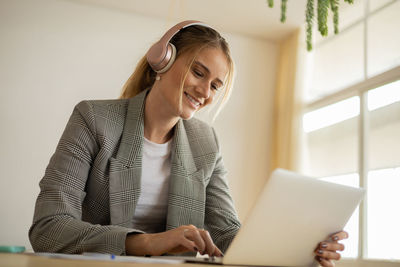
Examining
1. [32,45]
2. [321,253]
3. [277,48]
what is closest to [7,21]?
[32,45]

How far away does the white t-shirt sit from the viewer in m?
1.62

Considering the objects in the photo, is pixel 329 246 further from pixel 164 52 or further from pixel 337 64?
pixel 337 64

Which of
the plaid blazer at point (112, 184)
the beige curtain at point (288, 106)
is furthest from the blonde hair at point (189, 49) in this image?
the beige curtain at point (288, 106)

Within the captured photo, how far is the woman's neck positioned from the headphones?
0.34ft

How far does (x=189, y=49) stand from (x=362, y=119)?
9.00 ft

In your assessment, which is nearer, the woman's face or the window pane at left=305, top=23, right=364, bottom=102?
the woman's face

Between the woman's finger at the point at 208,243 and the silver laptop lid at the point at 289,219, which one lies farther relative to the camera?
the woman's finger at the point at 208,243

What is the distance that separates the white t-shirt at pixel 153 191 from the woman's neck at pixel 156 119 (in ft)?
0.14

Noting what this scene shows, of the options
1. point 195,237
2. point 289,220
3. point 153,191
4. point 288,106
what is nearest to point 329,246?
point 289,220

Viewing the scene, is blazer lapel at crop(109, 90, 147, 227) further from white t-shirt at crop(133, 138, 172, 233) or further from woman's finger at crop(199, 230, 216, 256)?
woman's finger at crop(199, 230, 216, 256)

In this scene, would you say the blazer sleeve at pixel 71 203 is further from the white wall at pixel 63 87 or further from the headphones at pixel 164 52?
the white wall at pixel 63 87

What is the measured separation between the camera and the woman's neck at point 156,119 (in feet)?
5.65

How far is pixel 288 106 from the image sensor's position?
4938 millimetres

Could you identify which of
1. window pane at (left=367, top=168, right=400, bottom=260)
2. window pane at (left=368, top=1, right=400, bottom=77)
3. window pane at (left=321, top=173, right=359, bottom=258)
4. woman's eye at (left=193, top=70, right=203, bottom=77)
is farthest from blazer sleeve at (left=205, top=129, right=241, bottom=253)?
window pane at (left=368, top=1, right=400, bottom=77)
